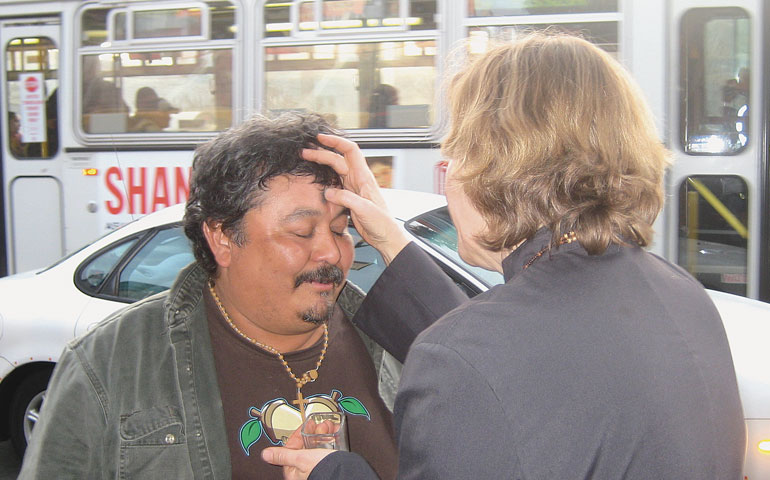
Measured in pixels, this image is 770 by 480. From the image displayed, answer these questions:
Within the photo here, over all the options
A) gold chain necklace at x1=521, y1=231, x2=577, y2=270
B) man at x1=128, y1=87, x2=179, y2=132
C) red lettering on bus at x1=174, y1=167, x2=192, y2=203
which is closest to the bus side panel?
man at x1=128, y1=87, x2=179, y2=132

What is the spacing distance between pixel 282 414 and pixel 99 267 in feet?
8.97

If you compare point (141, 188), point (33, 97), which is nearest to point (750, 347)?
point (141, 188)

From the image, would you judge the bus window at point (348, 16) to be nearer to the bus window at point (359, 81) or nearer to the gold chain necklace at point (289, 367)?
the bus window at point (359, 81)

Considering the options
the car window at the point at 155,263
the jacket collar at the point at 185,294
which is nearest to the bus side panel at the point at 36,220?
the car window at the point at 155,263

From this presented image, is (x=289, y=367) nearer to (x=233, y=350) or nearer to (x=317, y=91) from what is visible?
(x=233, y=350)

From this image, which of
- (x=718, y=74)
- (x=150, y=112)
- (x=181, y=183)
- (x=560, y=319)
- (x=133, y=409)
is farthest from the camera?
(x=150, y=112)

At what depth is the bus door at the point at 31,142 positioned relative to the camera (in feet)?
22.7

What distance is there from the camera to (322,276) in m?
2.18

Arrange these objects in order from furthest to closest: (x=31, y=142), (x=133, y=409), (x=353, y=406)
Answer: (x=31, y=142) < (x=353, y=406) < (x=133, y=409)

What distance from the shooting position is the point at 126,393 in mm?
1886

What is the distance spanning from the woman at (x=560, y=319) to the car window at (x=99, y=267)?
10.1ft

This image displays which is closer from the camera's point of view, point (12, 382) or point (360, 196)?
point (360, 196)

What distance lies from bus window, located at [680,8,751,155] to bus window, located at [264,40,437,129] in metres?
1.88

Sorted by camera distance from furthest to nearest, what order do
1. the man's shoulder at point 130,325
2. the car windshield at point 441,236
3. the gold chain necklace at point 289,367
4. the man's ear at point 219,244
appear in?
the car windshield at point 441,236
the man's ear at point 219,244
the gold chain necklace at point 289,367
the man's shoulder at point 130,325
